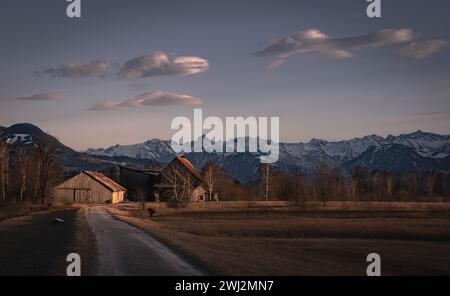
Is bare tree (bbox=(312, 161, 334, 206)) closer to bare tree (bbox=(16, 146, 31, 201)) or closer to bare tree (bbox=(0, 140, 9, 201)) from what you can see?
bare tree (bbox=(16, 146, 31, 201))

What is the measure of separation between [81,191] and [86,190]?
1291mm

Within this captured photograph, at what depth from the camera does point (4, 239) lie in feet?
110

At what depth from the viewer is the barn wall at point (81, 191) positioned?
113 metres

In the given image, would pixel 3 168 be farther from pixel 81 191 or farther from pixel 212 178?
pixel 212 178

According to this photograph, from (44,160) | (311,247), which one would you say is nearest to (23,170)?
(44,160)

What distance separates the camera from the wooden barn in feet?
368

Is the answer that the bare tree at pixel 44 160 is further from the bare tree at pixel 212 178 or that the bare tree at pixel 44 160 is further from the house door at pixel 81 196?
the bare tree at pixel 212 178

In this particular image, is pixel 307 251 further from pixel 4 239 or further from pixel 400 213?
pixel 400 213

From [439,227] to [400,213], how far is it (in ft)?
80.7

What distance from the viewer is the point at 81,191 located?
11388 cm

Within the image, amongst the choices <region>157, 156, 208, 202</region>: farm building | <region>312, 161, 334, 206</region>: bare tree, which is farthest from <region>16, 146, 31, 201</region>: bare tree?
<region>312, 161, 334, 206</region>: bare tree

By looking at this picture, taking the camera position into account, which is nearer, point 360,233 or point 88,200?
point 360,233

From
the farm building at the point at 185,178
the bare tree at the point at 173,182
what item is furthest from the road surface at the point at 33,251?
the farm building at the point at 185,178
